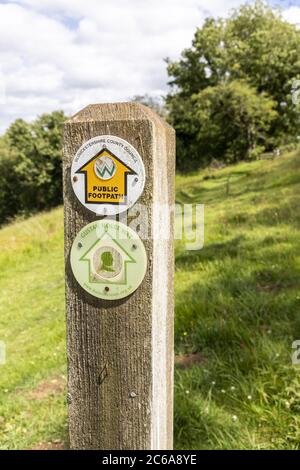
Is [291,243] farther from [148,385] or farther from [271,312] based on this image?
[148,385]

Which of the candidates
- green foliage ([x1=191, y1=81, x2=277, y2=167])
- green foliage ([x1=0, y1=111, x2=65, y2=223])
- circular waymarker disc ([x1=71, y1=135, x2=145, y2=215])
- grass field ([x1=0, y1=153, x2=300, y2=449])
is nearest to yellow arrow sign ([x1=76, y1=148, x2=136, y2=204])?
circular waymarker disc ([x1=71, y1=135, x2=145, y2=215])

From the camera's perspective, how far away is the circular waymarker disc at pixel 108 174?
3.08 feet

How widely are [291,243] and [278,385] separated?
2.46 meters

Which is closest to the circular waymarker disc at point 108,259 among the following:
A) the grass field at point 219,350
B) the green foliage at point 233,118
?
the grass field at point 219,350

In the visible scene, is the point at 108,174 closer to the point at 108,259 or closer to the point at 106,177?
the point at 106,177

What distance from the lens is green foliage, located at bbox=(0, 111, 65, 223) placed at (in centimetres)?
3238

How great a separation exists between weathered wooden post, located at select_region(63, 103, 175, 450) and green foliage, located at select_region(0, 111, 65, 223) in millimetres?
31803

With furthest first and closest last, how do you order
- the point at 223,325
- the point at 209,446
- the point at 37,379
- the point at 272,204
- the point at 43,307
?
the point at 272,204, the point at 43,307, the point at 37,379, the point at 223,325, the point at 209,446

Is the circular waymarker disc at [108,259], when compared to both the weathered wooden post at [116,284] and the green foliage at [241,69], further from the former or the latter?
the green foliage at [241,69]

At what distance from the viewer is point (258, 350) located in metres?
2.47

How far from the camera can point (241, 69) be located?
27.7 m

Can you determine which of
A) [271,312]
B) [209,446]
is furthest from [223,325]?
[209,446]

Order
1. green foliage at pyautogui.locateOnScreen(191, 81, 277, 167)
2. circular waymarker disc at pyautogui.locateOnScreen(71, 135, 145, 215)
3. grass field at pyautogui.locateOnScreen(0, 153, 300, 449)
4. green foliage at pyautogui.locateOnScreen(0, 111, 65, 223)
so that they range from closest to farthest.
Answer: circular waymarker disc at pyautogui.locateOnScreen(71, 135, 145, 215) → grass field at pyautogui.locateOnScreen(0, 153, 300, 449) → green foliage at pyautogui.locateOnScreen(191, 81, 277, 167) → green foliage at pyautogui.locateOnScreen(0, 111, 65, 223)

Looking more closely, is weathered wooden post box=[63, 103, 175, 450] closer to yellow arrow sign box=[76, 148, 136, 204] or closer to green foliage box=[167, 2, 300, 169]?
yellow arrow sign box=[76, 148, 136, 204]
